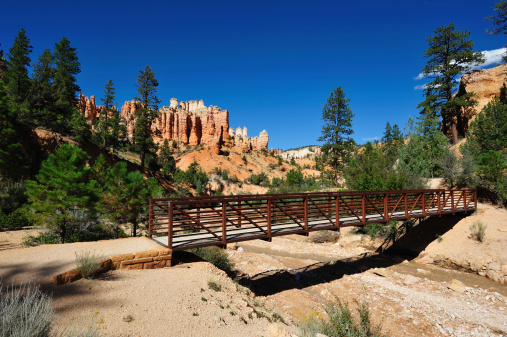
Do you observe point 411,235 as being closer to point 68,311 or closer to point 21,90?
point 68,311

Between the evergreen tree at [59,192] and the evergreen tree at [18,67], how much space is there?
2451 centimetres

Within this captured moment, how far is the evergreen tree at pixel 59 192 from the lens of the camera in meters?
10.7

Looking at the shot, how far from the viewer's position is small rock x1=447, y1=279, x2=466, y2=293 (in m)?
11.3

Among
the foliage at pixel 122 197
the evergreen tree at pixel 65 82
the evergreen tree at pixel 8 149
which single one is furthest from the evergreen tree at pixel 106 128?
the foliage at pixel 122 197

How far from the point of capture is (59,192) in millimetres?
10641

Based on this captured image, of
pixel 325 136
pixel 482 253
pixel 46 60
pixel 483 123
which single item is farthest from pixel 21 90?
pixel 483 123

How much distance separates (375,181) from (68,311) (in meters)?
23.0

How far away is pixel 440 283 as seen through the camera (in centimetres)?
1226

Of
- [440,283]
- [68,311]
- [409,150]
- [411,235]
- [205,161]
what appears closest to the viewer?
[68,311]

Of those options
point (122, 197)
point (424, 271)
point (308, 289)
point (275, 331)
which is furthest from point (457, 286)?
point (122, 197)

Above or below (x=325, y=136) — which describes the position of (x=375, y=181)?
below

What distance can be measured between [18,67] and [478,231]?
146 feet

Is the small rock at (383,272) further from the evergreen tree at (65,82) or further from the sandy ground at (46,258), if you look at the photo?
the evergreen tree at (65,82)

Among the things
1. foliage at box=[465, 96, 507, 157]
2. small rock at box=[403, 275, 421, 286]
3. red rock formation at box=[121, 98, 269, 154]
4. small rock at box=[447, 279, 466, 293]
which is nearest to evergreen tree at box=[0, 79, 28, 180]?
small rock at box=[403, 275, 421, 286]
